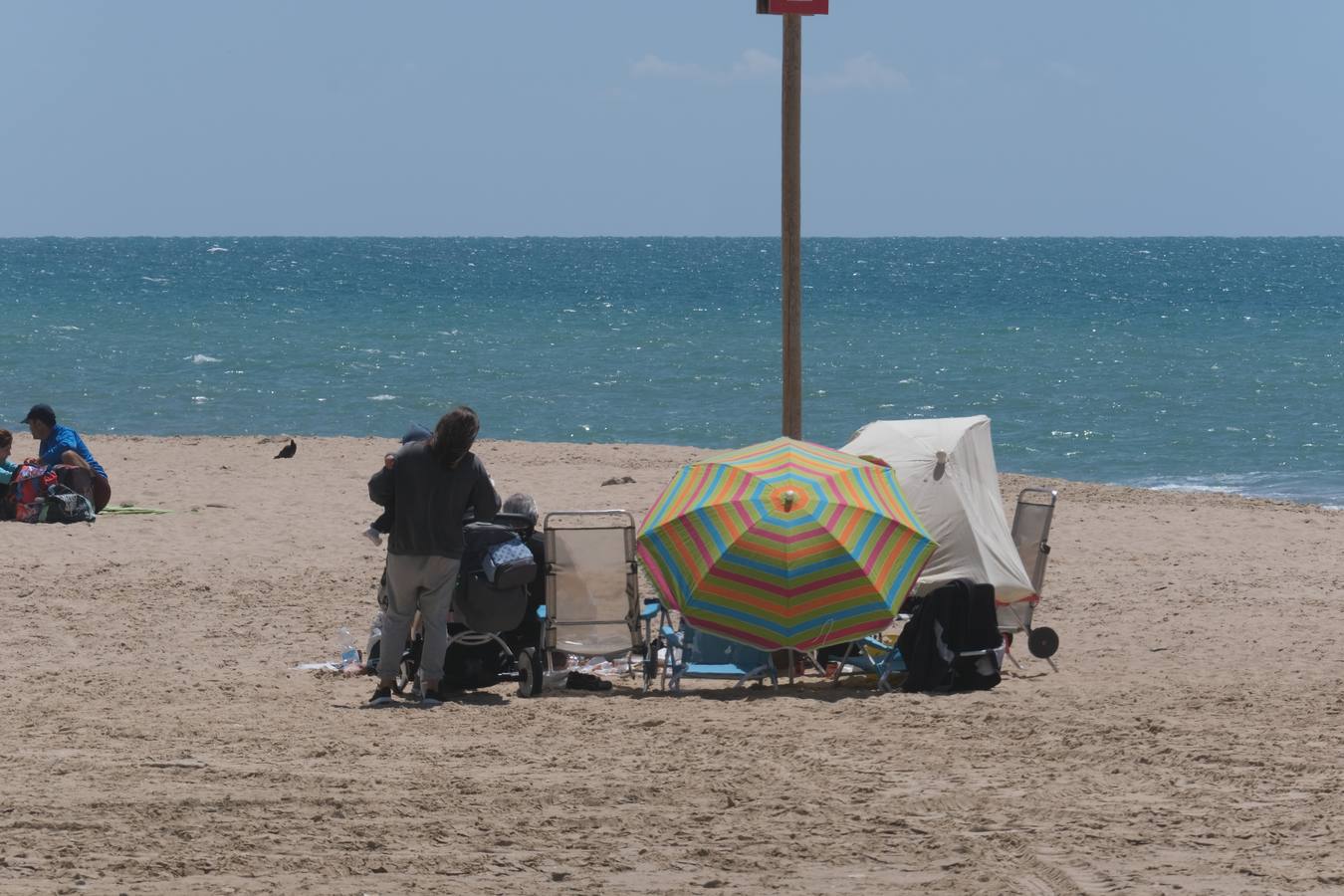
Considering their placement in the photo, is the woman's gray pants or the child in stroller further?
the child in stroller

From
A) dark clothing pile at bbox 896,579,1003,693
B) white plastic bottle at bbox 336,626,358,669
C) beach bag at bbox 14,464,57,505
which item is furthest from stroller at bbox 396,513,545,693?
beach bag at bbox 14,464,57,505

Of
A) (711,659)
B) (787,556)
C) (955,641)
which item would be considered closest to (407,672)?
(711,659)

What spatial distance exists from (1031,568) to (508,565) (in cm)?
283

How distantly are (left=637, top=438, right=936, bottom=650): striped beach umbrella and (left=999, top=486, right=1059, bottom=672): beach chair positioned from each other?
39.1 inches

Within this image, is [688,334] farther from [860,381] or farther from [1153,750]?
[1153,750]

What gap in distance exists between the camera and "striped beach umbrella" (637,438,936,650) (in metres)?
7.23

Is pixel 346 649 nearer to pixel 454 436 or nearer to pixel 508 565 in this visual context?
pixel 508 565

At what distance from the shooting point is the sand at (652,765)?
493 centimetres

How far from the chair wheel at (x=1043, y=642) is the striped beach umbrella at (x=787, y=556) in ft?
3.18

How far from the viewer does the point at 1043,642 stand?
796cm

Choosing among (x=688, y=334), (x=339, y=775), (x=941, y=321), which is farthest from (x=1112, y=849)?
(x=941, y=321)

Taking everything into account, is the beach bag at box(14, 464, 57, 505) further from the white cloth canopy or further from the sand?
the white cloth canopy

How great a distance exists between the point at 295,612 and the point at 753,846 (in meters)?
5.04
